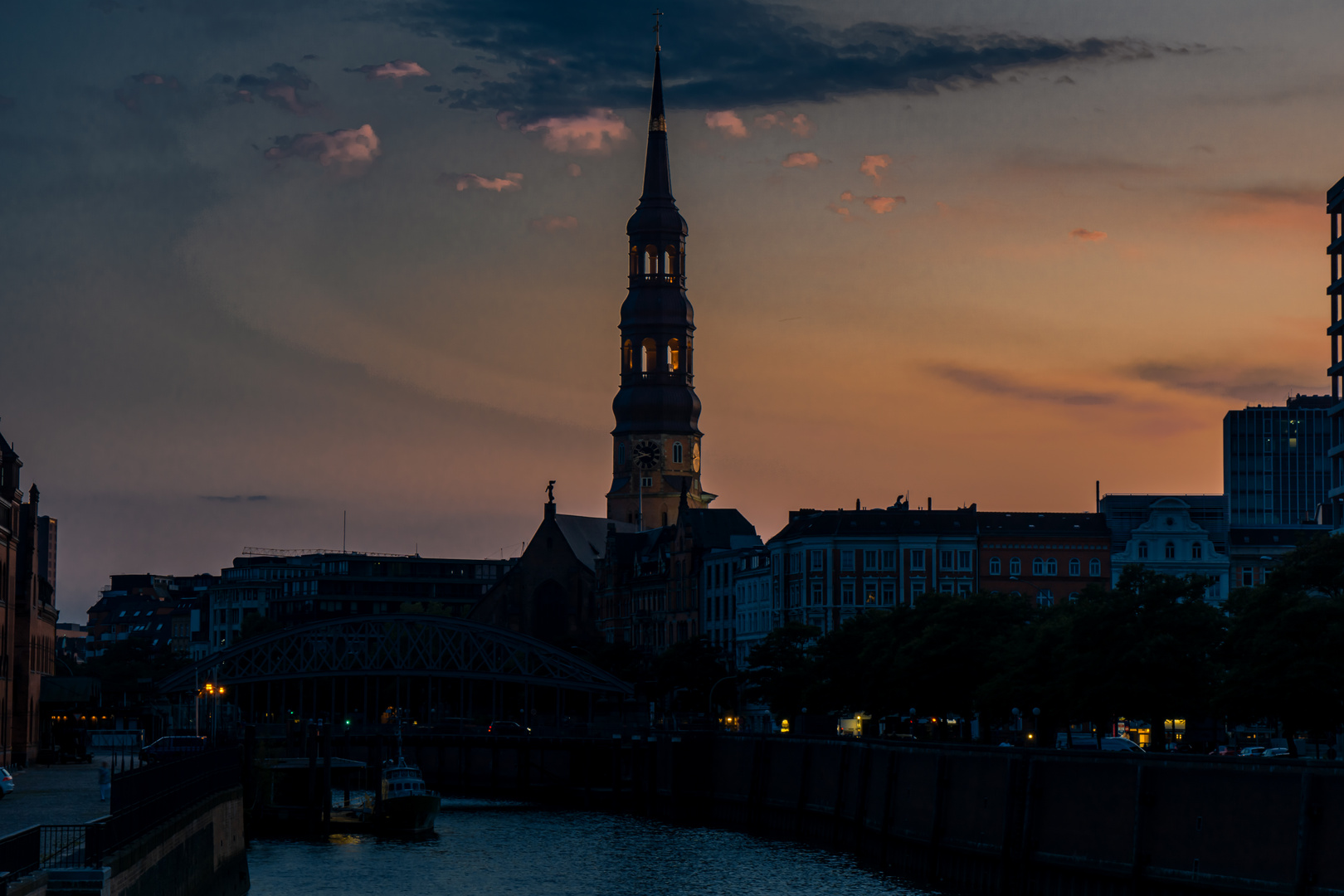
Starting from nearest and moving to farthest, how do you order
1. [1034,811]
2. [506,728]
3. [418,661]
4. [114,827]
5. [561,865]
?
[114,827] → [1034,811] → [561,865] → [506,728] → [418,661]

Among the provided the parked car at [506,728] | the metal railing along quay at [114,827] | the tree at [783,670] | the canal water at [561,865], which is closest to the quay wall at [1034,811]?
the canal water at [561,865]

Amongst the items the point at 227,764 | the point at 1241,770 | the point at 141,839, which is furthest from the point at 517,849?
the point at 141,839

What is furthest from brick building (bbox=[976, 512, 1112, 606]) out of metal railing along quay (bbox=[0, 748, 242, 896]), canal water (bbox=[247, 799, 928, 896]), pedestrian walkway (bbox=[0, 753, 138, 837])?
metal railing along quay (bbox=[0, 748, 242, 896])

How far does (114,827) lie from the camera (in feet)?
144

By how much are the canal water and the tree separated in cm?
3587

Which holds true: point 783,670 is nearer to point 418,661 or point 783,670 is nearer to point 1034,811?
point 418,661

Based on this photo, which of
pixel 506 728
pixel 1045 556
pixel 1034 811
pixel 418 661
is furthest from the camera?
pixel 418 661

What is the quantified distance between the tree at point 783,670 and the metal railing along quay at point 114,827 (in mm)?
95556

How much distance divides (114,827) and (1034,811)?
42.0m

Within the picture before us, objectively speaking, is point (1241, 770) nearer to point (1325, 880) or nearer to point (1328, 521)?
point (1325, 880)

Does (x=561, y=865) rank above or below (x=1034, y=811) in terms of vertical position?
below

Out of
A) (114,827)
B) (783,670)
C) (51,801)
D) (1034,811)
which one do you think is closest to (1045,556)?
(783,670)

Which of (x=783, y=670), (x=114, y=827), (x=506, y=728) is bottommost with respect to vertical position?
(x=506, y=728)

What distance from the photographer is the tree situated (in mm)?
158625
